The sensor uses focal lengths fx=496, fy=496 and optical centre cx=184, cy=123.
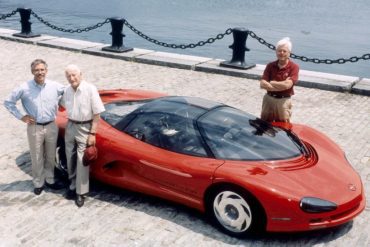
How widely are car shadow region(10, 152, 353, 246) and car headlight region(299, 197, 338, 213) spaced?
19.9 inches

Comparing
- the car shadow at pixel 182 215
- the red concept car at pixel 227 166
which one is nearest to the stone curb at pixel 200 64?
the red concept car at pixel 227 166

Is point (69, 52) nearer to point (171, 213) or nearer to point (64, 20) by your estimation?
point (171, 213)

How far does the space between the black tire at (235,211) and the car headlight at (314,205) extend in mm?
409

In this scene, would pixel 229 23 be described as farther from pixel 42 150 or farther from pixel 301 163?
pixel 301 163

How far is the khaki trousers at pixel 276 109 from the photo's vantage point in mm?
7141

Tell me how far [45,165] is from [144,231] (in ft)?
5.50

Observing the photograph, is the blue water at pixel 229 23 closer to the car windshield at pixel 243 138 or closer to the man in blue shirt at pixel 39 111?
the car windshield at pixel 243 138

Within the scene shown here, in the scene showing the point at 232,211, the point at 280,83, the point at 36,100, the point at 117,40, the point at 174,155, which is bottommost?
the point at 232,211

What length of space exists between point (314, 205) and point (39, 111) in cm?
322

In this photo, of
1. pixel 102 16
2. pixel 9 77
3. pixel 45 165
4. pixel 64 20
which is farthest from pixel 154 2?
pixel 45 165

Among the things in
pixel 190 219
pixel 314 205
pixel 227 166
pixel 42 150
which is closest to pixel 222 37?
pixel 42 150

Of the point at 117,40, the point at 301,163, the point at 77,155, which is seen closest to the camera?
the point at 301,163

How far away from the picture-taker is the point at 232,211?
5109 mm

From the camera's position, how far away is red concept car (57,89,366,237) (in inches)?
193
